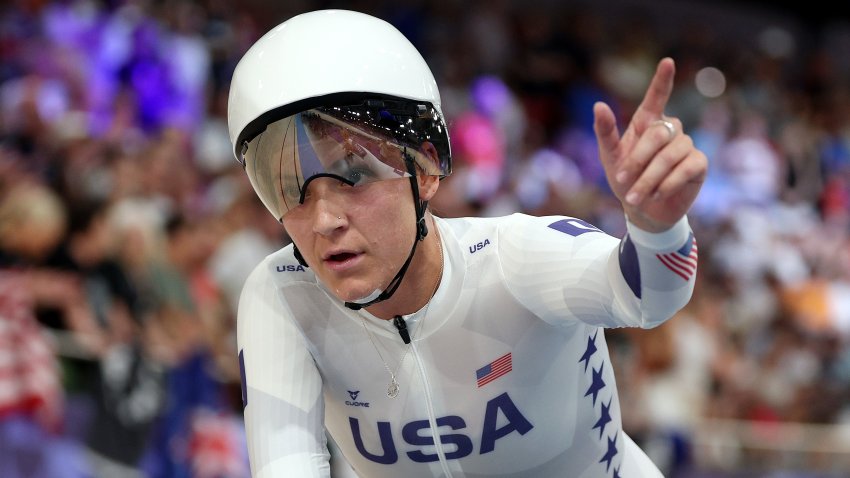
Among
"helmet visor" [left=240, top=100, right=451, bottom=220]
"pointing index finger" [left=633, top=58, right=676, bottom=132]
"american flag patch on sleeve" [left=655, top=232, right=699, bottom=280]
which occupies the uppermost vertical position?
→ "helmet visor" [left=240, top=100, right=451, bottom=220]

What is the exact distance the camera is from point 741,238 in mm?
13477

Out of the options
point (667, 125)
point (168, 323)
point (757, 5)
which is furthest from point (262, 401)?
point (757, 5)

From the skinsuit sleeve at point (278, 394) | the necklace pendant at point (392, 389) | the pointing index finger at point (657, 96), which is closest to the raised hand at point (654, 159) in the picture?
the pointing index finger at point (657, 96)

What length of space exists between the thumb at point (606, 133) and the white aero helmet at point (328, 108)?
2.46 feet

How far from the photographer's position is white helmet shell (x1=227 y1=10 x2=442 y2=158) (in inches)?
119

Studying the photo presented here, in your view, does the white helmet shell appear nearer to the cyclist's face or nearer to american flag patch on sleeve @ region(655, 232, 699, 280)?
the cyclist's face

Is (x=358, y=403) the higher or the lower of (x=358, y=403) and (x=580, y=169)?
the lower

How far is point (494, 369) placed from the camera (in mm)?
3271

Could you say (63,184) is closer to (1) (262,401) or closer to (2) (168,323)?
(2) (168,323)

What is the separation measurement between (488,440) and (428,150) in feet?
2.80

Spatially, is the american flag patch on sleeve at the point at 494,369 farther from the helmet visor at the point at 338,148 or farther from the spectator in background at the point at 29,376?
the spectator in background at the point at 29,376

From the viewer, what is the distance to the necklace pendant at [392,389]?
10.9ft

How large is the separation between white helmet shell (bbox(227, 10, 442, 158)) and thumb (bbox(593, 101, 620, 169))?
0.77m

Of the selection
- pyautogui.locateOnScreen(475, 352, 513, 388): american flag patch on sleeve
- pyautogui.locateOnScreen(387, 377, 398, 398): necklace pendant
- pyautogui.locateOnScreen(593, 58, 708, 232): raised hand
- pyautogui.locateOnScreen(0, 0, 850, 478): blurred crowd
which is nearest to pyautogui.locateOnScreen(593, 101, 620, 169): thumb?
pyautogui.locateOnScreen(593, 58, 708, 232): raised hand
